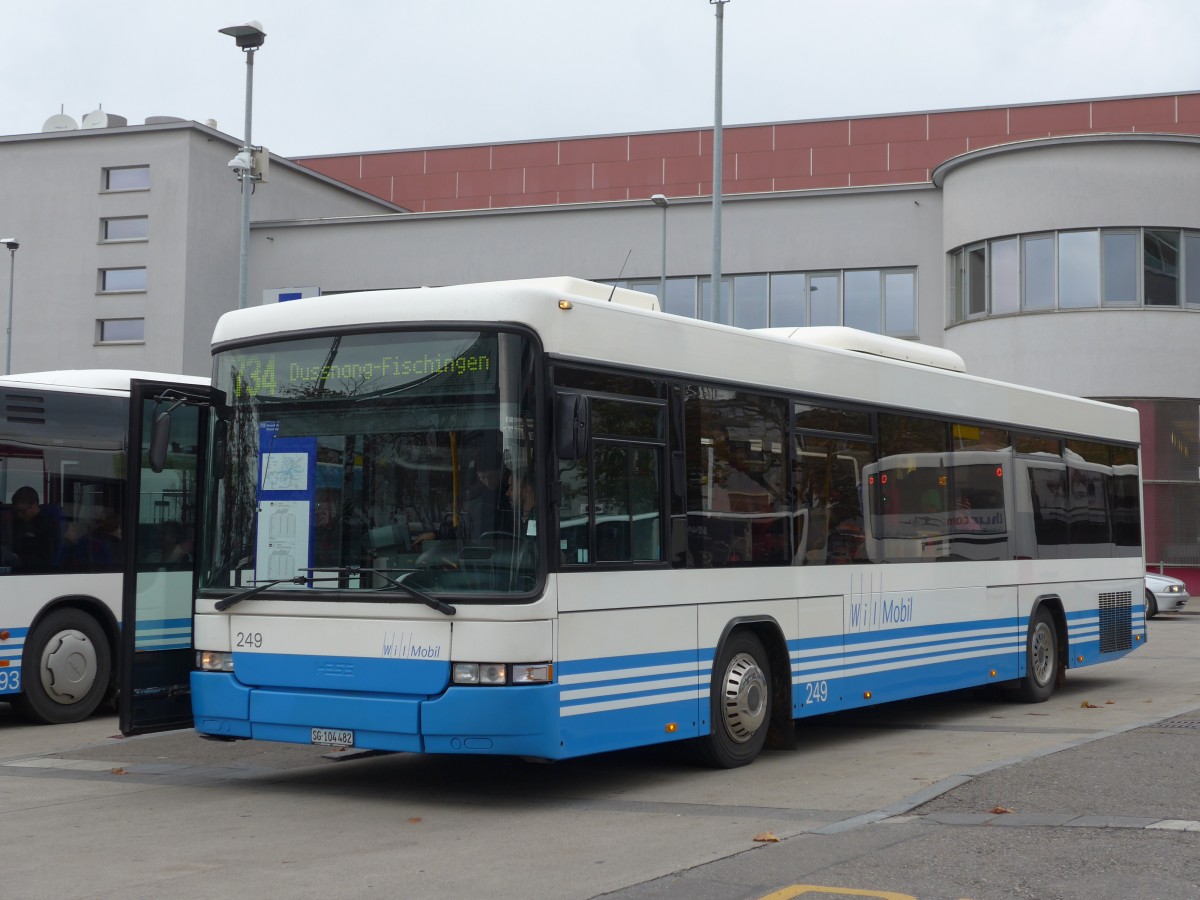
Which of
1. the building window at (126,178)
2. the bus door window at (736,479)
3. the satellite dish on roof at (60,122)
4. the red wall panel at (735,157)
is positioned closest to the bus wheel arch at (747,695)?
the bus door window at (736,479)

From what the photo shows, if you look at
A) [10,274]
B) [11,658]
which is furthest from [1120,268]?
[10,274]

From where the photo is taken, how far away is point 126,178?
48469 millimetres

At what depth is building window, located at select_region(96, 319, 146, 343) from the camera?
47562mm

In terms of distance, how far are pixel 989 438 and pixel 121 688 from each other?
816 centimetres

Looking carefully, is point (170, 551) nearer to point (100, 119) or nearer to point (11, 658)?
point (11, 658)

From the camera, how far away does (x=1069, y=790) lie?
356 inches

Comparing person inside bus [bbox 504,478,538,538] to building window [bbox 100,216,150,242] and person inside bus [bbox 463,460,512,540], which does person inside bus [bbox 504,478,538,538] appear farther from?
building window [bbox 100,216,150,242]

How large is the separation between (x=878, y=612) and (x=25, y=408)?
7.60 metres

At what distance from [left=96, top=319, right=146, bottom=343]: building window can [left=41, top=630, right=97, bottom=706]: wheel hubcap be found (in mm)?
34892

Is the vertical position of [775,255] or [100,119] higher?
[100,119]

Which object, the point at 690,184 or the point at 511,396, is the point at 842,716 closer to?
the point at 511,396

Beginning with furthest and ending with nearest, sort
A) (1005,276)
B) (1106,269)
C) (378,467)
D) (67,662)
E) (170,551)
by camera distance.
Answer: (1005,276), (1106,269), (67,662), (170,551), (378,467)

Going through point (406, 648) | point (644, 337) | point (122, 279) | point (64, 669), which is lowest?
point (64, 669)

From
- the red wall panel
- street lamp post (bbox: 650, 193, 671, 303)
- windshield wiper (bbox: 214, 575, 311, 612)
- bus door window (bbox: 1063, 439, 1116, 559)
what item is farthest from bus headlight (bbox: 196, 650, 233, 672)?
the red wall panel
